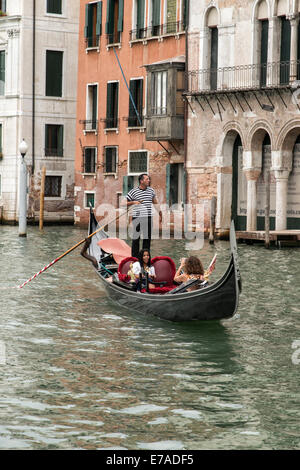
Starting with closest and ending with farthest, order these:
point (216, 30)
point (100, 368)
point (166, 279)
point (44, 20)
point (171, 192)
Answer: point (100, 368), point (166, 279), point (216, 30), point (171, 192), point (44, 20)

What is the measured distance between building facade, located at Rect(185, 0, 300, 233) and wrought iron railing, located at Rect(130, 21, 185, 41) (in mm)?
709

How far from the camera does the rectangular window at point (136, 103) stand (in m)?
28.1

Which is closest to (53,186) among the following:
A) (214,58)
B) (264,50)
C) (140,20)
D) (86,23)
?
(86,23)

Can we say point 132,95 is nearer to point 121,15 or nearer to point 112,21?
point 121,15

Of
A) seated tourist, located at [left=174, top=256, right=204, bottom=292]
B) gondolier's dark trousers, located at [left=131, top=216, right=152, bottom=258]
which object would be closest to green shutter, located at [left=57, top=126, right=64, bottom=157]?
gondolier's dark trousers, located at [left=131, top=216, right=152, bottom=258]

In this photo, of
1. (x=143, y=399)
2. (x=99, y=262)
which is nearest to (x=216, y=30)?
(x=99, y=262)

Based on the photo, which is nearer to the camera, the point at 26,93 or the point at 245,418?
the point at 245,418

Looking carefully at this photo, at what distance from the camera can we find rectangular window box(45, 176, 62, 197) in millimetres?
33219

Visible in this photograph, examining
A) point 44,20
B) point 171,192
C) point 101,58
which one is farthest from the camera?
point 44,20

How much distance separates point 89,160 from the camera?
30750 millimetres

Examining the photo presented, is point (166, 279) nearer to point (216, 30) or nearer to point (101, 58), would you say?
point (216, 30)

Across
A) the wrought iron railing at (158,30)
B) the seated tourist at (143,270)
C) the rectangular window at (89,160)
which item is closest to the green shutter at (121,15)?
the wrought iron railing at (158,30)

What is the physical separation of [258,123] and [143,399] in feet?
56.7

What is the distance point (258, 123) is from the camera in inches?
930
